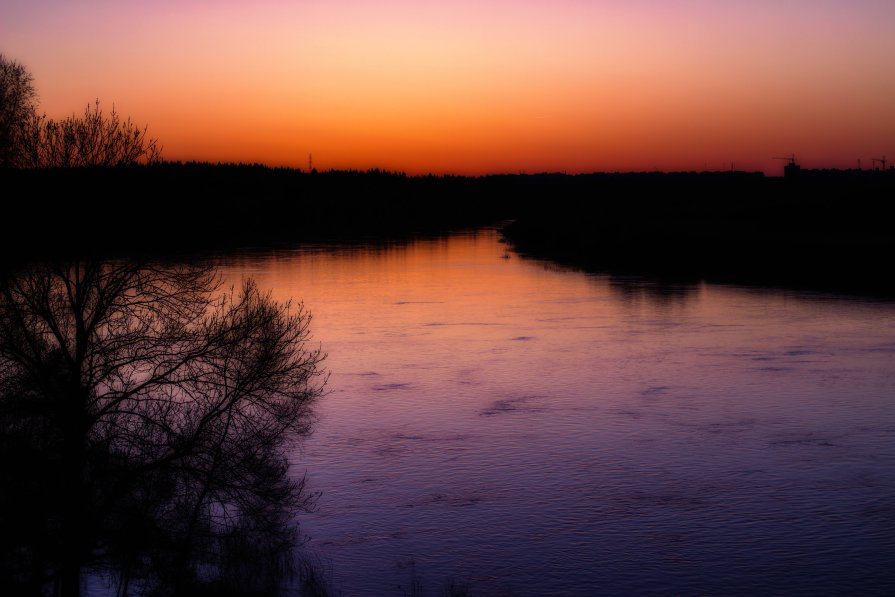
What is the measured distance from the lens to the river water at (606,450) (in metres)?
17.0

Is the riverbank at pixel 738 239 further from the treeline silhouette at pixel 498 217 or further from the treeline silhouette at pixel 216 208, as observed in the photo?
the treeline silhouette at pixel 216 208

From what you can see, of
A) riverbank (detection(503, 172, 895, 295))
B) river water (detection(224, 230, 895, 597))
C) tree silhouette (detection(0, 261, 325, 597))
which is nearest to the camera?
tree silhouette (detection(0, 261, 325, 597))

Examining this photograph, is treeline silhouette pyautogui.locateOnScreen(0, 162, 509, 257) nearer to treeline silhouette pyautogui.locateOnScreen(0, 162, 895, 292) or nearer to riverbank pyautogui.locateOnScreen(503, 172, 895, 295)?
treeline silhouette pyautogui.locateOnScreen(0, 162, 895, 292)

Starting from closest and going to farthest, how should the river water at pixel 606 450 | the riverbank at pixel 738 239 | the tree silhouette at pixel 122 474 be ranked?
1. the tree silhouette at pixel 122 474
2. the river water at pixel 606 450
3. the riverbank at pixel 738 239

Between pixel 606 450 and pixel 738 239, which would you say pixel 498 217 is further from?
pixel 606 450

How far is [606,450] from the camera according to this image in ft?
77.2

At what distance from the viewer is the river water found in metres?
17.0

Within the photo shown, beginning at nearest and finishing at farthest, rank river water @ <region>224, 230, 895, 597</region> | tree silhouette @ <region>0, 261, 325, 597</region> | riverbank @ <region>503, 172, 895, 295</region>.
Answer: tree silhouette @ <region>0, 261, 325, 597</region> → river water @ <region>224, 230, 895, 597</region> → riverbank @ <region>503, 172, 895, 295</region>

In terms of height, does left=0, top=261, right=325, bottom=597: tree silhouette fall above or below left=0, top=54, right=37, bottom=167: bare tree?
below

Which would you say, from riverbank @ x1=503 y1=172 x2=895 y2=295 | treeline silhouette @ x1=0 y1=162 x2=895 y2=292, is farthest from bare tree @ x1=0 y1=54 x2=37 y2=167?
riverbank @ x1=503 y1=172 x2=895 y2=295

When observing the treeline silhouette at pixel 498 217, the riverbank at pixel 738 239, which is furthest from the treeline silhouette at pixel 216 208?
the riverbank at pixel 738 239

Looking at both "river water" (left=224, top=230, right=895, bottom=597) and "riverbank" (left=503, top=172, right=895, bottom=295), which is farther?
"riverbank" (left=503, top=172, right=895, bottom=295)

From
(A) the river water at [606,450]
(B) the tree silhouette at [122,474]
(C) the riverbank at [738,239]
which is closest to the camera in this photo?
(B) the tree silhouette at [122,474]

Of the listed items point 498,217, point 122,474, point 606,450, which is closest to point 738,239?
point 606,450
